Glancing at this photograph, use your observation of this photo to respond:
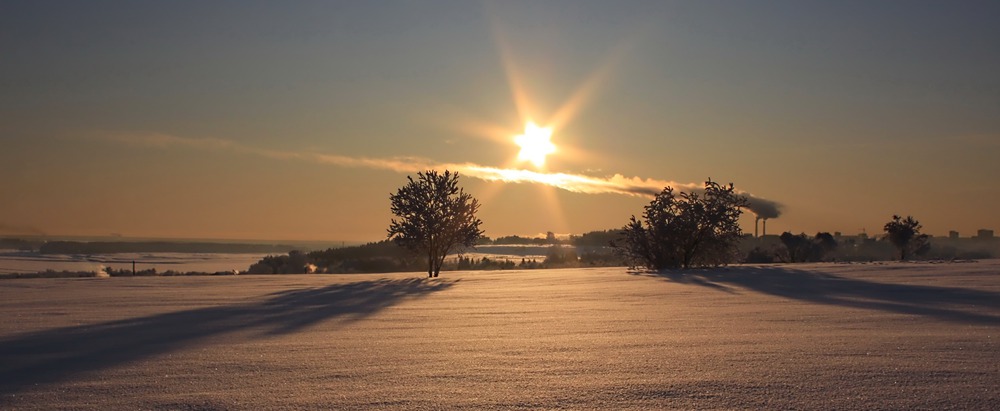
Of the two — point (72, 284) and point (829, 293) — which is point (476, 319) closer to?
point (829, 293)

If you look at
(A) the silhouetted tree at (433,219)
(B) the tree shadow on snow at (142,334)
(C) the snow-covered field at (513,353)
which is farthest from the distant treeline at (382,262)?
(C) the snow-covered field at (513,353)

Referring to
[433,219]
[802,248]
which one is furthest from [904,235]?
[433,219]

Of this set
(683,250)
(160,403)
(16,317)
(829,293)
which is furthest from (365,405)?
(683,250)

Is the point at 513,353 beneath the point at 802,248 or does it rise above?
beneath

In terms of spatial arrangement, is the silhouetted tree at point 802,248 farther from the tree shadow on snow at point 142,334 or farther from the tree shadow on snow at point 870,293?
the tree shadow on snow at point 142,334

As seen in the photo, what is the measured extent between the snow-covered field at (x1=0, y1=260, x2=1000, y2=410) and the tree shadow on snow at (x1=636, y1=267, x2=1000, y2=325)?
0.09 meters

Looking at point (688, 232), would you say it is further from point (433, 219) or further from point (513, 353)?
point (513, 353)

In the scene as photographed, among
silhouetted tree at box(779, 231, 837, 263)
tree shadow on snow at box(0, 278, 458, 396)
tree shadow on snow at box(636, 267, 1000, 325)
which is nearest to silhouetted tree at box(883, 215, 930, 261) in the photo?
silhouetted tree at box(779, 231, 837, 263)

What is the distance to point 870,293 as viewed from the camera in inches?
541

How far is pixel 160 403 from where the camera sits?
16.1 ft

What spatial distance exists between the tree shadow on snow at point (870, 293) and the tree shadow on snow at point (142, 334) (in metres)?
7.74

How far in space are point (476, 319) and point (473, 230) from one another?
64.5 ft

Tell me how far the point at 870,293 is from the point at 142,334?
41.2ft

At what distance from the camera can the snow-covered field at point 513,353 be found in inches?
194
